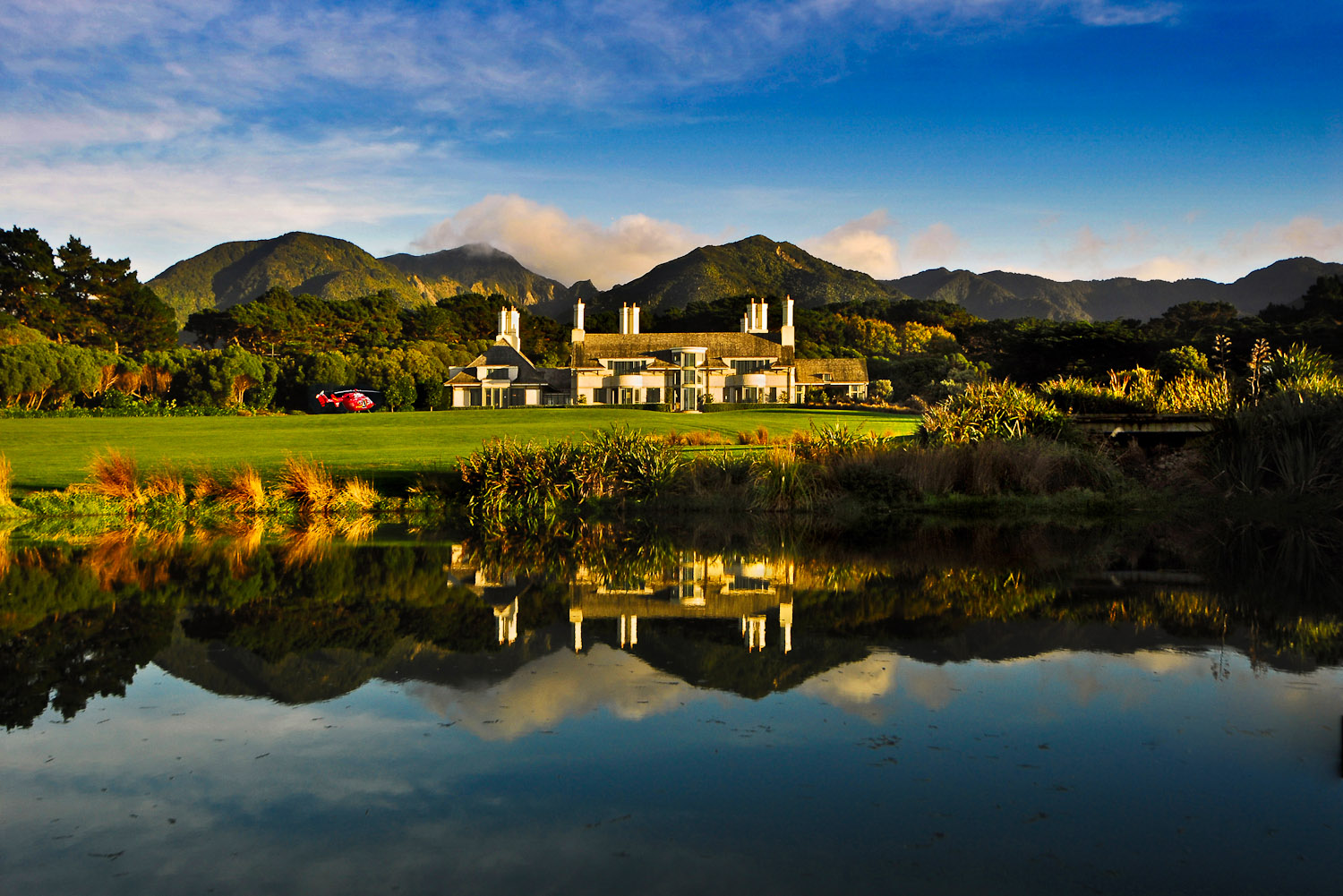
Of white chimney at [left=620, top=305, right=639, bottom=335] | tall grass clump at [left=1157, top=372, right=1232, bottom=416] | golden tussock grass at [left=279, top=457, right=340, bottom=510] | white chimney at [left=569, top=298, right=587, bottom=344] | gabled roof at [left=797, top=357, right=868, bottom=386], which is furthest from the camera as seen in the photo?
white chimney at [left=620, top=305, right=639, bottom=335]

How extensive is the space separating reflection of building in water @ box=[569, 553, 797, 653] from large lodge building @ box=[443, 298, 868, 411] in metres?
61.0

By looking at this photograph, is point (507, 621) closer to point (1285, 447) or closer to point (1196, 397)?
point (1285, 447)

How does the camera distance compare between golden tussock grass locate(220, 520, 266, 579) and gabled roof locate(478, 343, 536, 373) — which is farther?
gabled roof locate(478, 343, 536, 373)

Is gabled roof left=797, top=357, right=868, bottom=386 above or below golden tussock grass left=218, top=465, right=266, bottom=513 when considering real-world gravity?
above

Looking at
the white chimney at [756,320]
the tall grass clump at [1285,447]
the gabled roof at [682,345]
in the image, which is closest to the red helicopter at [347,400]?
the gabled roof at [682,345]

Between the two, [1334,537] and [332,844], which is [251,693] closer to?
[332,844]

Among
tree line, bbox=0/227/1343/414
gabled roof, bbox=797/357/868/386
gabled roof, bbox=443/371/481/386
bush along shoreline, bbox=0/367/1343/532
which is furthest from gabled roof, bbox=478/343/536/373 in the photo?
bush along shoreline, bbox=0/367/1343/532

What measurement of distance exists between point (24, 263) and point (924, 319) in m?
111

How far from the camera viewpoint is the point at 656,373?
74875 millimetres

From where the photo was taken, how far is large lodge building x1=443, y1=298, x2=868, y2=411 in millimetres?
74875

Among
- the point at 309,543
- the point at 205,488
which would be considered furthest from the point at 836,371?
the point at 309,543

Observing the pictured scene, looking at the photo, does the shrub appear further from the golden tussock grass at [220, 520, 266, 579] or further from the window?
the window

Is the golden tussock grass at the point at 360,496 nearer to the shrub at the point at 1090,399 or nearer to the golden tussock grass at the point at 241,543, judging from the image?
the golden tussock grass at the point at 241,543

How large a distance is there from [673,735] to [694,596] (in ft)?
14.4
